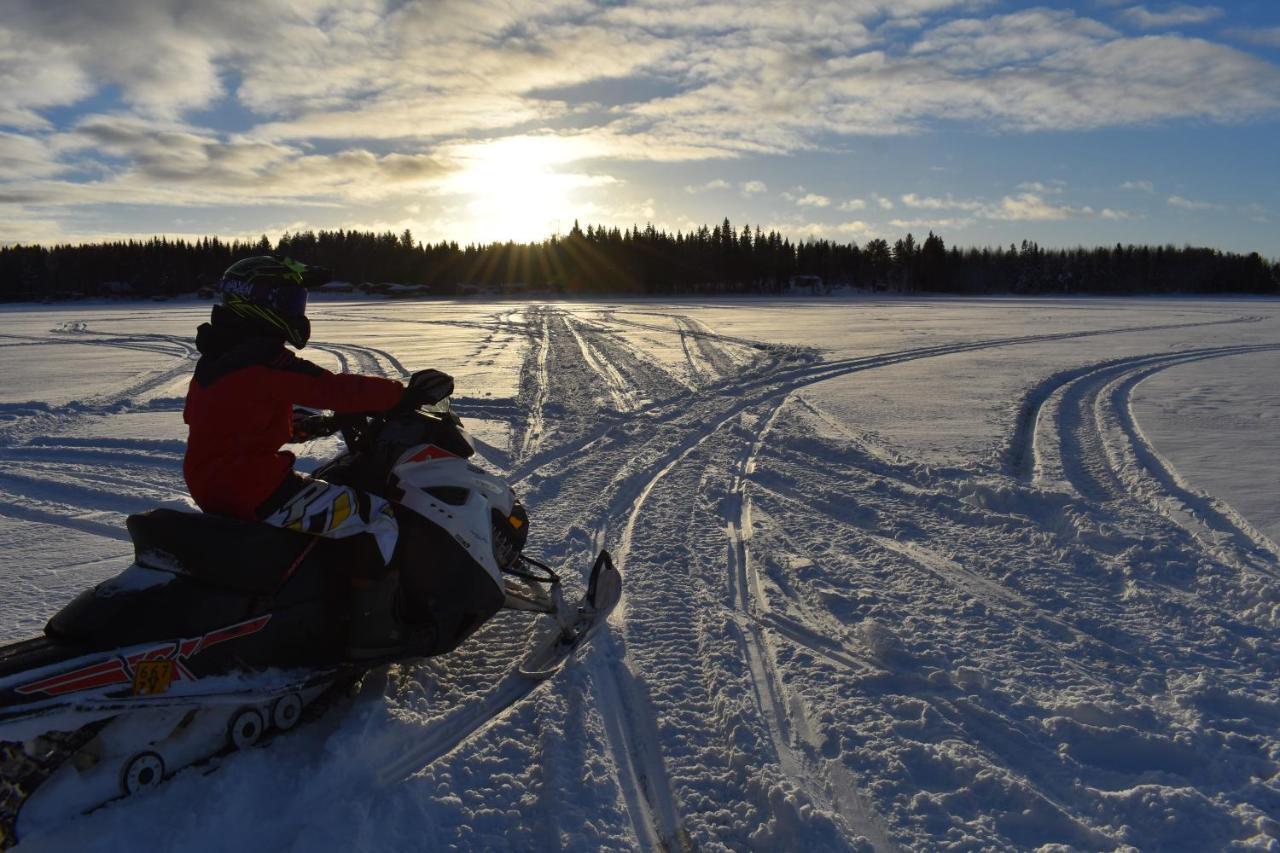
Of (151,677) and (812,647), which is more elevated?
Result: (151,677)

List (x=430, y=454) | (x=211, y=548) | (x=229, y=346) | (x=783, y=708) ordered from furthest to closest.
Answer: (x=430, y=454), (x=783, y=708), (x=229, y=346), (x=211, y=548)

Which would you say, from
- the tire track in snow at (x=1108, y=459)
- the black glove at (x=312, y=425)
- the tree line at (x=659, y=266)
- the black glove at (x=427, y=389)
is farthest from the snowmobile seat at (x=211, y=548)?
the tree line at (x=659, y=266)

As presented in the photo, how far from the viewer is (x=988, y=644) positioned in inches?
151

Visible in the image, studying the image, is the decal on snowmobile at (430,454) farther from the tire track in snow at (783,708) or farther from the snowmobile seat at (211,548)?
the tire track in snow at (783,708)

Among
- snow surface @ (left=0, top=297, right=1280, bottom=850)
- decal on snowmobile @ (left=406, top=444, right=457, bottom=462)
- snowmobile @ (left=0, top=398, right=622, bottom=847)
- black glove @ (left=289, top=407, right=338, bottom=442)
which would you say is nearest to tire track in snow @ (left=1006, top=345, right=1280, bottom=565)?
snow surface @ (left=0, top=297, right=1280, bottom=850)

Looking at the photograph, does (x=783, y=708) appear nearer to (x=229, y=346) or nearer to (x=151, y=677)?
(x=151, y=677)

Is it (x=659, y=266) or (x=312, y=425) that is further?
(x=659, y=266)

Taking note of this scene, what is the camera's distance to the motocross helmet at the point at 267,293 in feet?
10.1

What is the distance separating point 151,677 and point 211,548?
0.44 m

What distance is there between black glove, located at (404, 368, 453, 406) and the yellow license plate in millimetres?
1330

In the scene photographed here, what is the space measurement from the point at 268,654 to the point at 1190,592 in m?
4.62

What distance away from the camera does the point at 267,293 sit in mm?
3105

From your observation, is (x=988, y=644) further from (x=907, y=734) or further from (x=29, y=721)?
(x=29, y=721)

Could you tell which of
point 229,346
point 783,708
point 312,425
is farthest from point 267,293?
point 783,708
